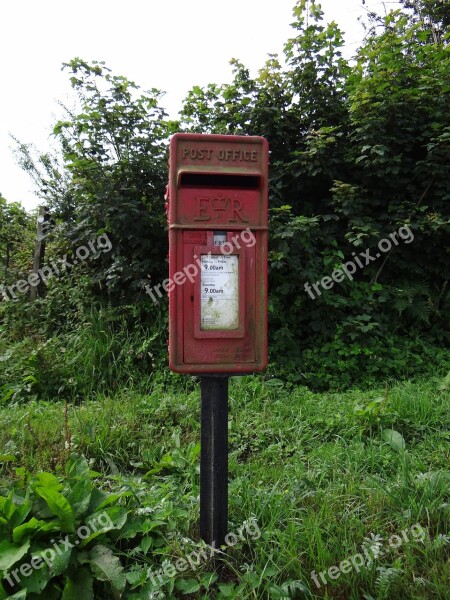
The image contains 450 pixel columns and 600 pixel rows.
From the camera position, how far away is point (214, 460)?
207 centimetres

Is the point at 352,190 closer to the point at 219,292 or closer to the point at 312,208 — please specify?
the point at 312,208

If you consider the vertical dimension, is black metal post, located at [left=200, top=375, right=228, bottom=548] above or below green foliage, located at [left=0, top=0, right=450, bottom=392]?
below

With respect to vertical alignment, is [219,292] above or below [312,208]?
below

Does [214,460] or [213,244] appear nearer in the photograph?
[213,244]

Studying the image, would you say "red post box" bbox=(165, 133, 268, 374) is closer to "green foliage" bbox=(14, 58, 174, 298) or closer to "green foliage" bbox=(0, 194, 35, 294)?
"green foliage" bbox=(14, 58, 174, 298)

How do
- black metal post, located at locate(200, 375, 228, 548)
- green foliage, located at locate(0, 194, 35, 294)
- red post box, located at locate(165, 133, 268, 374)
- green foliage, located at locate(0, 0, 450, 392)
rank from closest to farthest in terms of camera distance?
1. red post box, located at locate(165, 133, 268, 374)
2. black metal post, located at locate(200, 375, 228, 548)
3. green foliage, located at locate(0, 0, 450, 392)
4. green foliage, located at locate(0, 194, 35, 294)

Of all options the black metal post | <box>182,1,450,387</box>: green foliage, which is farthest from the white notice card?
<box>182,1,450,387</box>: green foliage

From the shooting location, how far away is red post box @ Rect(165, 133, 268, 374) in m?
Answer: 1.93

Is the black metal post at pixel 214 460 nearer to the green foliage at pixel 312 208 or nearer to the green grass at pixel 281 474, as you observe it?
the green grass at pixel 281 474

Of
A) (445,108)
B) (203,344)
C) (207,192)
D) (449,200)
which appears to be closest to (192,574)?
(203,344)

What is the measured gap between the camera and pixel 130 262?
4.66m

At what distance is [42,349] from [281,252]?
224cm

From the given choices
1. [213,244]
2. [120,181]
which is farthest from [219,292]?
[120,181]

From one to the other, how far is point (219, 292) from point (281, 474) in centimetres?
117
